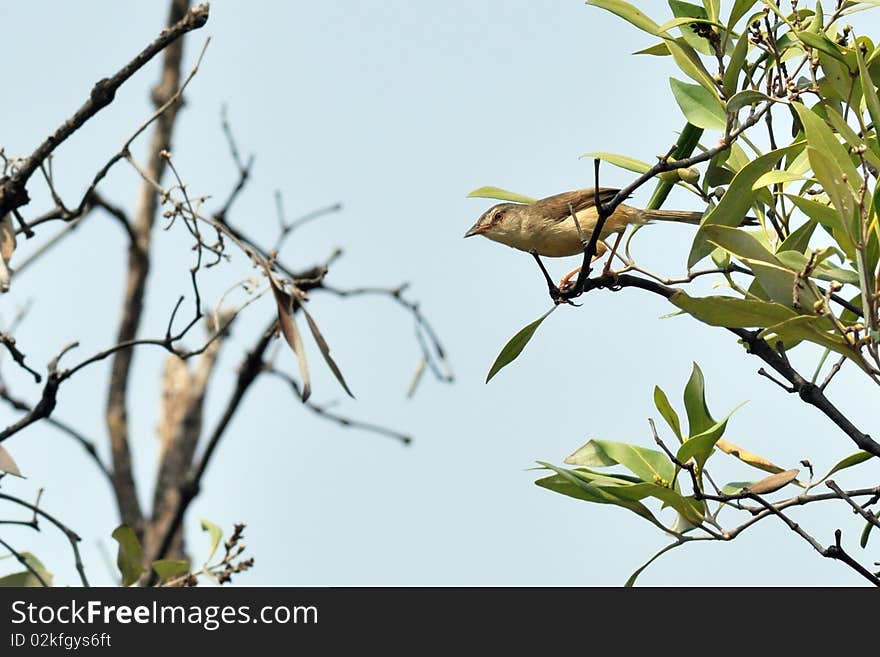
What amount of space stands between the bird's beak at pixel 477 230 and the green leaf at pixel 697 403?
1.32 metres

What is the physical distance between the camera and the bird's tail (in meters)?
3.02

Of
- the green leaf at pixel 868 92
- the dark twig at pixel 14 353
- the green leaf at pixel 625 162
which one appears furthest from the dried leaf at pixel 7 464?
the green leaf at pixel 868 92

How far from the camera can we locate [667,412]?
2510mm

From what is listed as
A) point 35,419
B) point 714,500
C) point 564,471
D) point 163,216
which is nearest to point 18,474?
point 35,419

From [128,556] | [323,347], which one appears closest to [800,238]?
[323,347]

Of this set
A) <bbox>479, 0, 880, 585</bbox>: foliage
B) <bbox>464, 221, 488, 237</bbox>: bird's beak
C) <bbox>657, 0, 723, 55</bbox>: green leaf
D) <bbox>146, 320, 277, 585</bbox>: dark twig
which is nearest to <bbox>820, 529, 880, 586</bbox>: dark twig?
<bbox>479, 0, 880, 585</bbox>: foliage

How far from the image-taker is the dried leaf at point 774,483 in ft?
7.48

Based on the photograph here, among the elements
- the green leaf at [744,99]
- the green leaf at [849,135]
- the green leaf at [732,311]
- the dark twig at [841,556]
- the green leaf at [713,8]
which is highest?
the green leaf at [713,8]

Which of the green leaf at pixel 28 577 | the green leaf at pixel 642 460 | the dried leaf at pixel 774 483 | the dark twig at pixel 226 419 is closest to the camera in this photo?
the dried leaf at pixel 774 483

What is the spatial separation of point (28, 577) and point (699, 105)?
7.67 feet

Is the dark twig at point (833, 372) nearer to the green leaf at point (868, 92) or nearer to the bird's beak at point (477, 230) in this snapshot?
the green leaf at point (868, 92)
